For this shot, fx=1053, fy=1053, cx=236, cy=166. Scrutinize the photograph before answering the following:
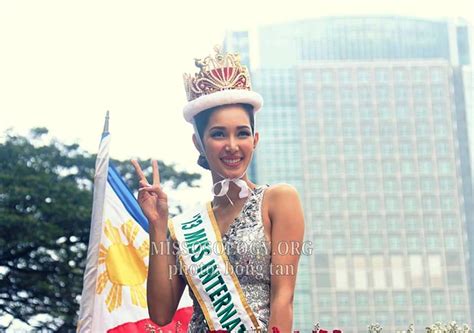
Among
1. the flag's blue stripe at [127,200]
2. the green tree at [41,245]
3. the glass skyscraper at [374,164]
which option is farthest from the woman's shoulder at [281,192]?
the glass skyscraper at [374,164]

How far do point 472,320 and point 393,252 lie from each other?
10590 millimetres

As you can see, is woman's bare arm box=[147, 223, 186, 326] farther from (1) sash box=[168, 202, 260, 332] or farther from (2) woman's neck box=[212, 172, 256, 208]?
(2) woman's neck box=[212, 172, 256, 208]

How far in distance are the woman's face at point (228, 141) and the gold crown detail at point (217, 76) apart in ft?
0.47

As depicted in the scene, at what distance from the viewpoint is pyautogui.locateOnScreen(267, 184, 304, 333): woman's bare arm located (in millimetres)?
5484

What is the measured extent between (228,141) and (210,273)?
0.74m

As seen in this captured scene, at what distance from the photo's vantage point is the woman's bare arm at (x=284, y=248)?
5484mm

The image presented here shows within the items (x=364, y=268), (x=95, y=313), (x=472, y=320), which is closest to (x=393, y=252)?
(x=364, y=268)

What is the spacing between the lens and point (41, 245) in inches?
821

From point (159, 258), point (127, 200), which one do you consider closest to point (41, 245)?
point (127, 200)

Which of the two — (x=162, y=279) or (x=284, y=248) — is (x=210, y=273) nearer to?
(x=162, y=279)

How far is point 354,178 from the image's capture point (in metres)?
107

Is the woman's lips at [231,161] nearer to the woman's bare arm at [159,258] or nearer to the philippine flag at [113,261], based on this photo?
the woman's bare arm at [159,258]

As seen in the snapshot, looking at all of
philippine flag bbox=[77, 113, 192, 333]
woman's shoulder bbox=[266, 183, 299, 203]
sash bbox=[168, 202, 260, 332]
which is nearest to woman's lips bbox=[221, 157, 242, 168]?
woman's shoulder bbox=[266, 183, 299, 203]

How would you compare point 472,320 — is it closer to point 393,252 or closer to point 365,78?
point 393,252
